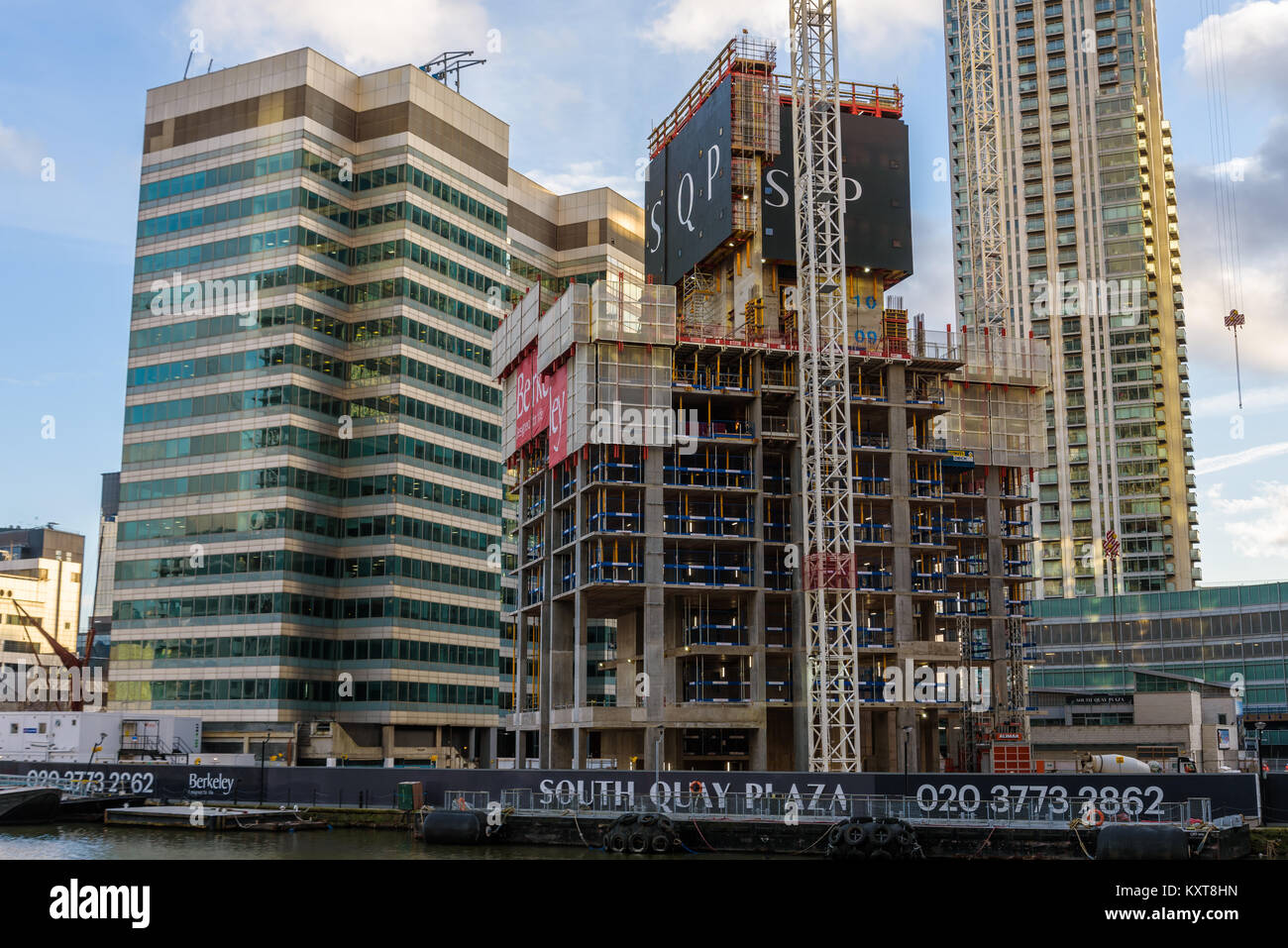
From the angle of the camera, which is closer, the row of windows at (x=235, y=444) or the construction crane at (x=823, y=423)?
the construction crane at (x=823, y=423)

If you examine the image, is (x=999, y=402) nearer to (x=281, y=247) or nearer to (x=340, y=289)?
(x=340, y=289)

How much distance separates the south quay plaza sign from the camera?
9956 cm

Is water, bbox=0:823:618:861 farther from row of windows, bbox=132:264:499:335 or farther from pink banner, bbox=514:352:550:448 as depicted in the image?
row of windows, bbox=132:264:499:335

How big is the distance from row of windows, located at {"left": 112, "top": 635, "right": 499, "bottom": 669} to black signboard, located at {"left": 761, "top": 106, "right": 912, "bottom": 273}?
5773 cm

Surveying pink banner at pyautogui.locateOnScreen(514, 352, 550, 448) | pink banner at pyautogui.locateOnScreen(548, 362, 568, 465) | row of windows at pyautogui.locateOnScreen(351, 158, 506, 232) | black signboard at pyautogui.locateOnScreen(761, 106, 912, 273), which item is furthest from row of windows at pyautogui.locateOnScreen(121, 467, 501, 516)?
black signboard at pyautogui.locateOnScreen(761, 106, 912, 273)

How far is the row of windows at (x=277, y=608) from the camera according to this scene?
125m

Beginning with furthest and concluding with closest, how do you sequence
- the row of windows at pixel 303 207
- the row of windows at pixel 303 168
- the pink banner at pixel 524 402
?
the row of windows at pixel 303 168
the row of windows at pixel 303 207
the pink banner at pixel 524 402

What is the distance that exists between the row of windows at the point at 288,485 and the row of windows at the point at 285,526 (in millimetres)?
2391

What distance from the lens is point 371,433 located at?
133m

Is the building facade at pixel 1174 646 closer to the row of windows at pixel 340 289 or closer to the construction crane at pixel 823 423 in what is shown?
the construction crane at pixel 823 423

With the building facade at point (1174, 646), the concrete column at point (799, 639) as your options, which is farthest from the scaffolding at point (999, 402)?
the building facade at point (1174, 646)

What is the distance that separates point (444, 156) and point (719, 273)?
160 feet

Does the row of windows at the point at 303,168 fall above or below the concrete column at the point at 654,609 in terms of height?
above
